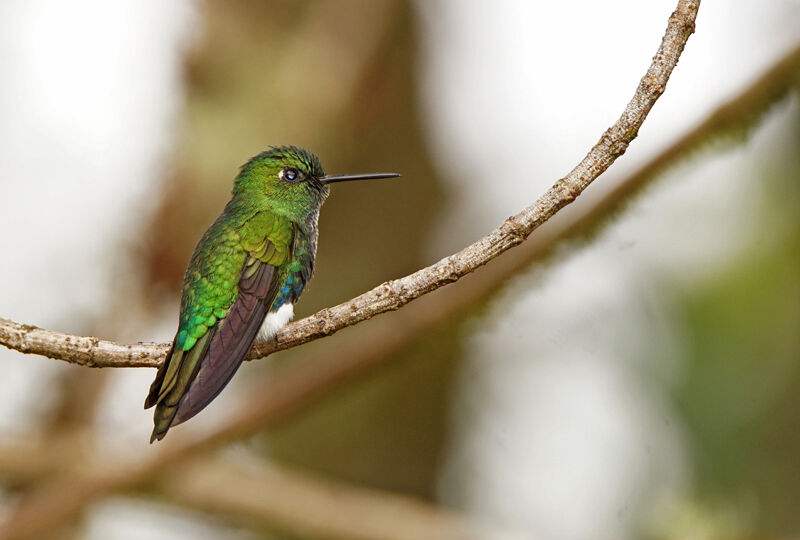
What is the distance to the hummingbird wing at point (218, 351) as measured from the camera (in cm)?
280

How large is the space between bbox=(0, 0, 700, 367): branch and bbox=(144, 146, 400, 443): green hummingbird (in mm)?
235

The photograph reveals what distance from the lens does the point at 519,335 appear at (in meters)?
5.31

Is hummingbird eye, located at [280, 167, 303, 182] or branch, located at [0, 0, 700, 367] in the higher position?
hummingbird eye, located at [280, 167, 303, 182]

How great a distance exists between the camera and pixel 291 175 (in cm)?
445

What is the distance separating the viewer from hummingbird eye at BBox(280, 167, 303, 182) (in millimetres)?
4434

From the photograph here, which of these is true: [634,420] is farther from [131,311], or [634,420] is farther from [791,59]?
[131,311]

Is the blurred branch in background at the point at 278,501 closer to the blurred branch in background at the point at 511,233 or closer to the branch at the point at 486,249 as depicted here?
the blurred branch in background at the point at 511,233

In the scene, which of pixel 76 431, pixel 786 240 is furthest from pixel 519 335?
pixel 76 431

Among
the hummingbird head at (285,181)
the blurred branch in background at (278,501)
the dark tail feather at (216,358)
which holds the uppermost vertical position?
the hummingbird head at (285,181)

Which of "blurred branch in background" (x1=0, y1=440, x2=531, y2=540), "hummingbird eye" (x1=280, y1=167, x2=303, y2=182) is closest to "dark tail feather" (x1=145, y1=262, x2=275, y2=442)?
"hummingbird eye" (x1=280, y1=167, x2=303, y2=182)

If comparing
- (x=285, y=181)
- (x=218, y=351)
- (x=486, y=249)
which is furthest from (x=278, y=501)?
(x=486, y=249)

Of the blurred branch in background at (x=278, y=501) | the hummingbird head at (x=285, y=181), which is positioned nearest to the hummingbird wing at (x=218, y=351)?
the hummingbird head at (x=285, y=181)

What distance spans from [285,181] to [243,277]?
0.82 metres

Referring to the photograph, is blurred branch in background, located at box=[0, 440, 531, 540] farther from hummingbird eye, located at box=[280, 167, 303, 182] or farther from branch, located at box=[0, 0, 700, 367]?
branch, located at box=[0, 0, 700, 367]
